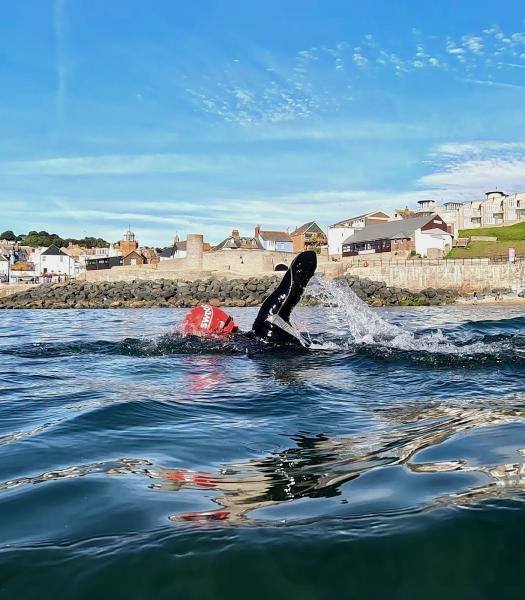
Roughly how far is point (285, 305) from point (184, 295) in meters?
38.0

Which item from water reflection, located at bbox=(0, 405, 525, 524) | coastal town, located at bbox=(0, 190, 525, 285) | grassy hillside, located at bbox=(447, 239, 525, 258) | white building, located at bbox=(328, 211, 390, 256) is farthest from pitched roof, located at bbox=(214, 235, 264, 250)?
water reflection, located at bbox=(0, 405, 525, 524)

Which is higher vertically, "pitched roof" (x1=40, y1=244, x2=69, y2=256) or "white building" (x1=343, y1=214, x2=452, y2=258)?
"pitched roof" (x1=40, y1=244, x2=69, y2=256)

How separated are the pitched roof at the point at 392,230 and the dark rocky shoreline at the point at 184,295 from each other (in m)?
25.1

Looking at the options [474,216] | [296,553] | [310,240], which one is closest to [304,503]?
[296,553]

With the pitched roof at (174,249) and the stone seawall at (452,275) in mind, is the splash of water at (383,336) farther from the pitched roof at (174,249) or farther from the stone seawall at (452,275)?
the pitched roof at (174,249)

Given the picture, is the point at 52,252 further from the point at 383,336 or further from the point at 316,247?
the point at 383,336

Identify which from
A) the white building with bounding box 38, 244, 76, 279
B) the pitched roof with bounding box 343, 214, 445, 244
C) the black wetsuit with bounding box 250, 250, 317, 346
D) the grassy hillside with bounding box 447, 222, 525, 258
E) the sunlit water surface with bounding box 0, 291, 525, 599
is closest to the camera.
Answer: the sunlit water surface with bounding box 0, 291, 525, 599

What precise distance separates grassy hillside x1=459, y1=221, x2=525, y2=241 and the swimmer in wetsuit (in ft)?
257

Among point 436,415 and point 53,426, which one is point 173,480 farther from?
point 436,415

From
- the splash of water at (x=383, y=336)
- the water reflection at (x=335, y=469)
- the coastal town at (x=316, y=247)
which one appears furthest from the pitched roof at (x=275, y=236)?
the water reflection at (x=335, y=469)

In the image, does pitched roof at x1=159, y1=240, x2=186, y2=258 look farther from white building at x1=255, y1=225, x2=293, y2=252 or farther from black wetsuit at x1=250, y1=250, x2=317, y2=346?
black wetsuit at x1=250, y1=250, x2=317, y2=346

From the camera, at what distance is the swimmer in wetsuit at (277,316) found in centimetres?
1034

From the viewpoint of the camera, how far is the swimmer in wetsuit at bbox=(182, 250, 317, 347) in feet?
33.9

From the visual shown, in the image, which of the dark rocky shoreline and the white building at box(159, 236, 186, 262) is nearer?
the dark rocky shoreline
